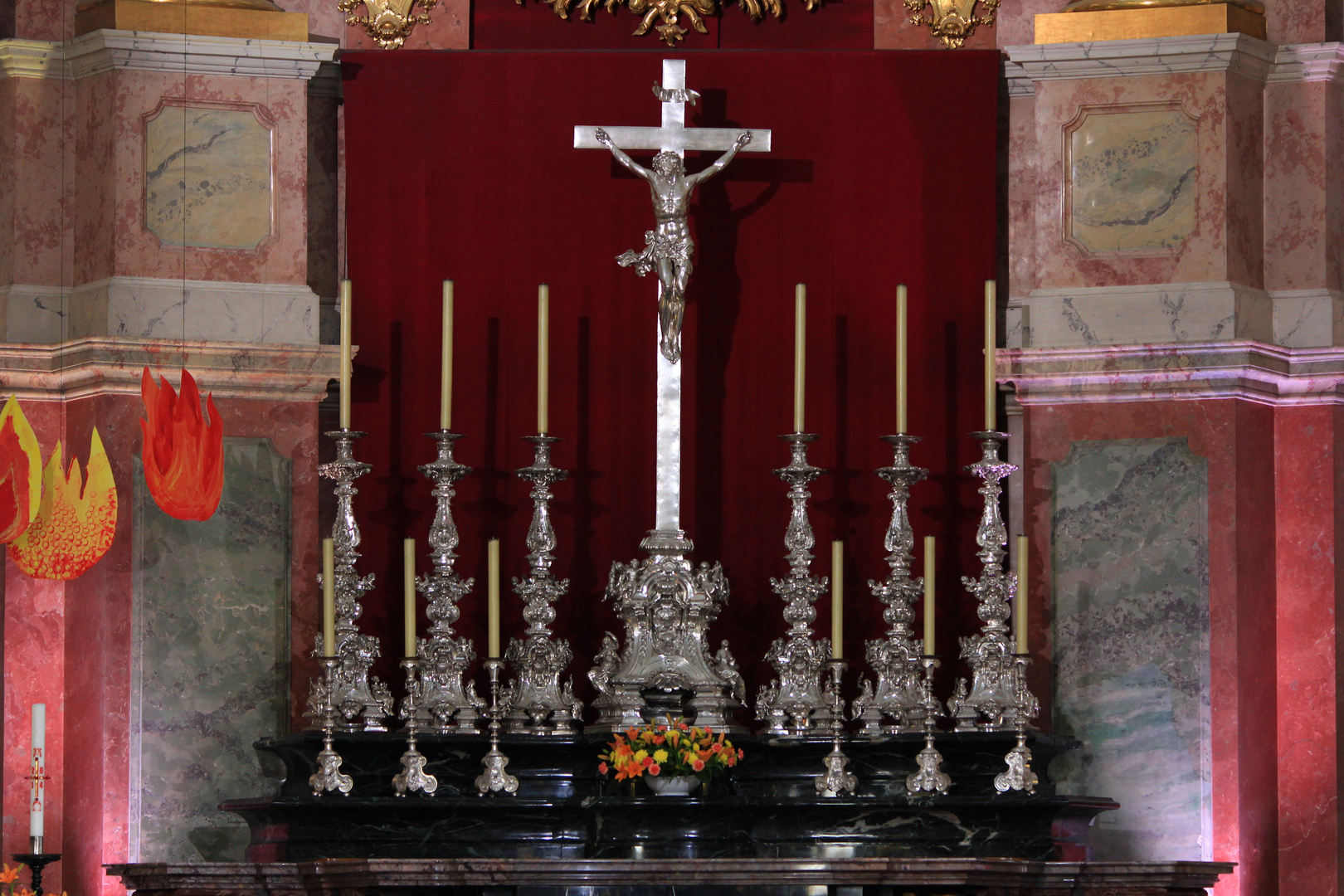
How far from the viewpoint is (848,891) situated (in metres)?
7.86

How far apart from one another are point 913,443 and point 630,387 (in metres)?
1.26

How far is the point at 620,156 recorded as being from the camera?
876cm

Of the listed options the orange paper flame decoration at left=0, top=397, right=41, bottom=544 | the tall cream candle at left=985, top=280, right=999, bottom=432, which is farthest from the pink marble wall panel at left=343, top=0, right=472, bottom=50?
the orange paper flame decoration at left=0, top=397, right=41, bottom=544

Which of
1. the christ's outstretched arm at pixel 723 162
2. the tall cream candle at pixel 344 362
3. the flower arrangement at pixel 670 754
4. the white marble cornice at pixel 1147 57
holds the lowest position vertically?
the flower arrangement at pixel 670 754

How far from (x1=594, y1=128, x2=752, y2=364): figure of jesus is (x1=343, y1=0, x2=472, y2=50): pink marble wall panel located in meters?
1.13

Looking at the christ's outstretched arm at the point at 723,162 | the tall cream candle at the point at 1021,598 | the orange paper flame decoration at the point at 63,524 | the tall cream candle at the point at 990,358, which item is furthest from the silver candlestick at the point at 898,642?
the orange paper flame decoration at the point at 63,524

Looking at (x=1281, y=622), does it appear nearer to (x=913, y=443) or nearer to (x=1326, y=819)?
(x=1326, y=819)

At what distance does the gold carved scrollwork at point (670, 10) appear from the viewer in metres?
9.49

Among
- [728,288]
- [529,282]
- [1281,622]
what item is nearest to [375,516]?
[529,282]

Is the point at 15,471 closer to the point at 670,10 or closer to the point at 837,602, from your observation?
the point at 837,602

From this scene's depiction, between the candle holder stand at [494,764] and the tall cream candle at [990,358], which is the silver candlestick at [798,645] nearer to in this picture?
the tall cream candle at [990,358]

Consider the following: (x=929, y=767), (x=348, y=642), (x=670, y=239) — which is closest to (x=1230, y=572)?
(x=929, y=767)

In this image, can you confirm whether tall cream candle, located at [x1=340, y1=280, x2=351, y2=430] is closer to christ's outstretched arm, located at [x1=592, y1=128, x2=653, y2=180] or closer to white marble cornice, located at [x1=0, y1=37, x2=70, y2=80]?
christ's outstretched arm, located at [x1=592, y1=128, x2=653, y2=180]

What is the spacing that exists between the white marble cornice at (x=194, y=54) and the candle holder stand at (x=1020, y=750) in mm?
3828
